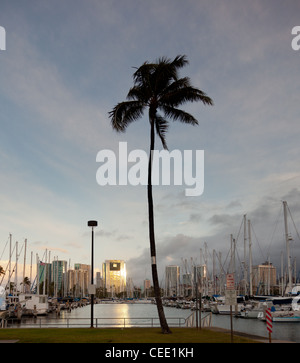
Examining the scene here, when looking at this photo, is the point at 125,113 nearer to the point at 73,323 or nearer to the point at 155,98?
the point at 155,98

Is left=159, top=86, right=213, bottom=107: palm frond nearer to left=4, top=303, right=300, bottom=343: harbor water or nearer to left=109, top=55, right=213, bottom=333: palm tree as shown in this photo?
left=109, top=55, right=213, bottom=333: palm tree

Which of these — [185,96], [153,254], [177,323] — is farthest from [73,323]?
[185,96]

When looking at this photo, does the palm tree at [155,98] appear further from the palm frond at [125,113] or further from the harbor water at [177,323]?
the harbor water at [177,323]

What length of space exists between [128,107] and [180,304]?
461 ft

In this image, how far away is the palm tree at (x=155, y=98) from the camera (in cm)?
3178

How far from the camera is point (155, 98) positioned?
32688 mm

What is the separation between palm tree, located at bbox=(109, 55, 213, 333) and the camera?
31.8 meters

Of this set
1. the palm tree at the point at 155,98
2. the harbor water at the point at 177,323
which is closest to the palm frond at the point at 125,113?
the palm tree at the point at 155,98
